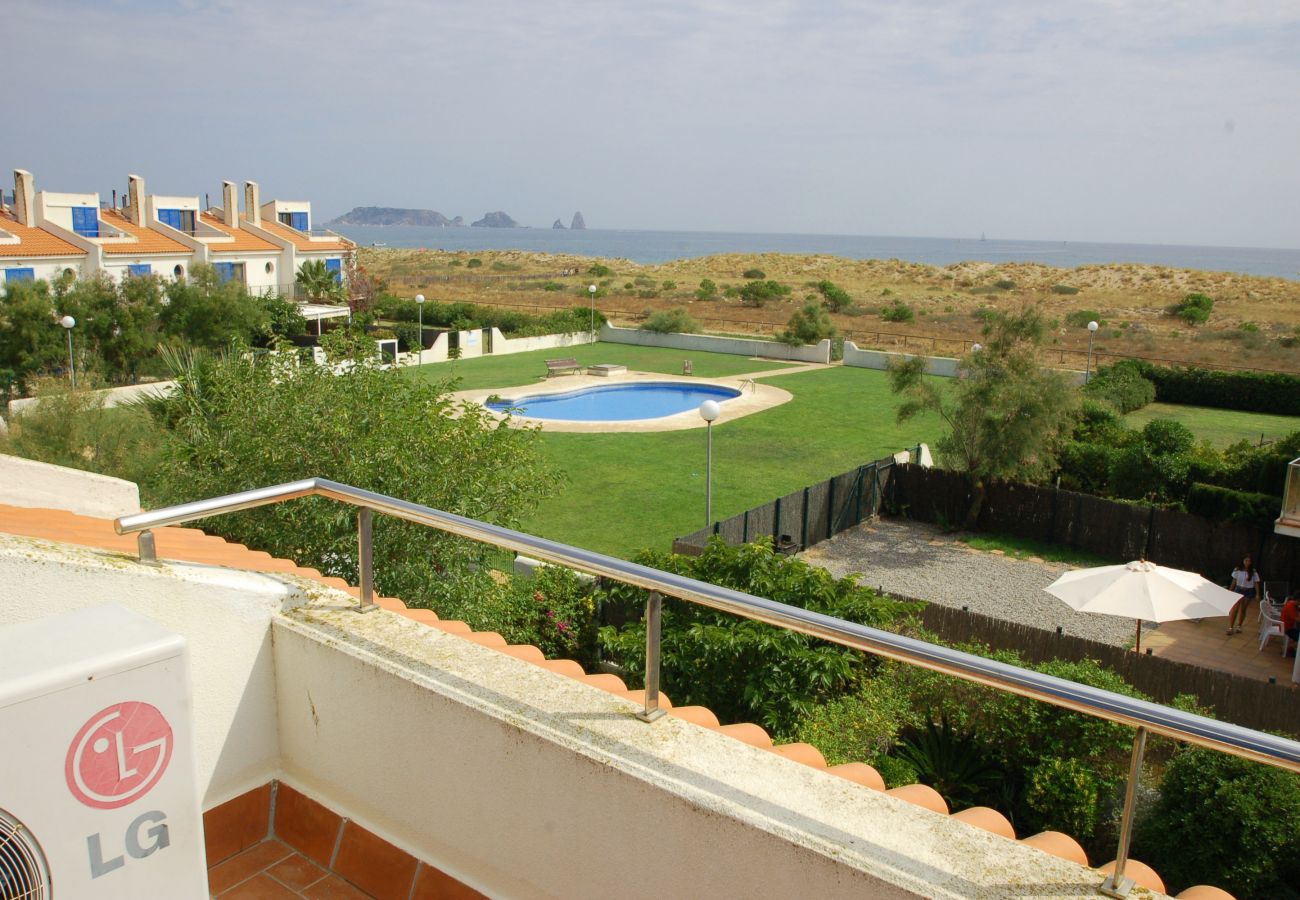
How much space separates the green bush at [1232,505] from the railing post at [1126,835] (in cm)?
1768

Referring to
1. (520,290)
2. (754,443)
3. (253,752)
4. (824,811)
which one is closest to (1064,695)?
(824,811)

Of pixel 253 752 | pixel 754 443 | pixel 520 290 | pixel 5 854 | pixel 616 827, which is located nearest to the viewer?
pixel 5 854

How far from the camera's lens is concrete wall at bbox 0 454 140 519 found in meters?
6.12

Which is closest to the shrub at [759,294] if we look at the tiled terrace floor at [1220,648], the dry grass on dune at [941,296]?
the dry grass on dune at [941,296]

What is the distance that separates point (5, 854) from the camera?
2143mm

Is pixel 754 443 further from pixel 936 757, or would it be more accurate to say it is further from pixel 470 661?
pixel 470 661

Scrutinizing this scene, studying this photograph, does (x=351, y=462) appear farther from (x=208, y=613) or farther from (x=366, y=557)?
(x=208, y=613)

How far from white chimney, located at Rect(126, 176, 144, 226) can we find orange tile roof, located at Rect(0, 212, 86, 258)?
16.5 ft

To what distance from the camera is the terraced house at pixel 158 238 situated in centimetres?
3928

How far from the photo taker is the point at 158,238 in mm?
44750

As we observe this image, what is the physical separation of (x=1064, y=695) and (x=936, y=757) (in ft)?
23.8

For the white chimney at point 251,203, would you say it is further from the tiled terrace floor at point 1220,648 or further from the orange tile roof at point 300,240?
the tiled terrace floor at point 1220,648

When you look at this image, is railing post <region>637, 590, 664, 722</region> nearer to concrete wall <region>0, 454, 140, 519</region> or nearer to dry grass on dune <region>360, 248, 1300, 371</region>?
concrete wall <region>0, 454, 140, 519</region>

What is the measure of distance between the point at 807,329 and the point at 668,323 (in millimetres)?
6555
